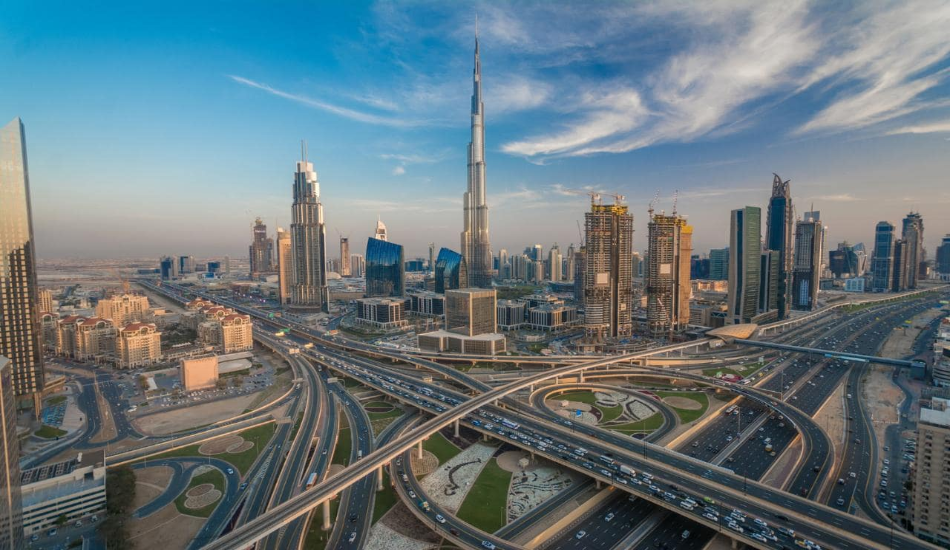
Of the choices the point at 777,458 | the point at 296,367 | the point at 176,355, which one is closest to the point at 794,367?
the point at 777,458

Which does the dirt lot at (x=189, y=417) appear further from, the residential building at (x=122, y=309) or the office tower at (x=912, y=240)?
the office tower at (x=912, y=240)

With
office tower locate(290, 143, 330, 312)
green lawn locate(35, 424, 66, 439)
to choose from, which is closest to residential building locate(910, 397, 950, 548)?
green lawn locate(35, 424, 66, 439)

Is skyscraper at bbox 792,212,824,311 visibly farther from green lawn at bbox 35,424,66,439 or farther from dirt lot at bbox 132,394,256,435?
green lawn at bbox 35,424,66,439

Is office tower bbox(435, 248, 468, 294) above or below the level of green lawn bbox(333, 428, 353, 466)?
above

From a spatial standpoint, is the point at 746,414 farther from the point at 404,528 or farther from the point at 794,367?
the point at 404,528

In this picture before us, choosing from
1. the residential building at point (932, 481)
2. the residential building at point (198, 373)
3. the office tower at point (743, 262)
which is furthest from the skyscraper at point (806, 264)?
the residential building at point (198, 373)

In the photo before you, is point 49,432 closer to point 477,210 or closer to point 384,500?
point 384,500

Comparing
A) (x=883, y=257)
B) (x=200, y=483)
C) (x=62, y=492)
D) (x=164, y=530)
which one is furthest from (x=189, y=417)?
(x=883, y=257)
